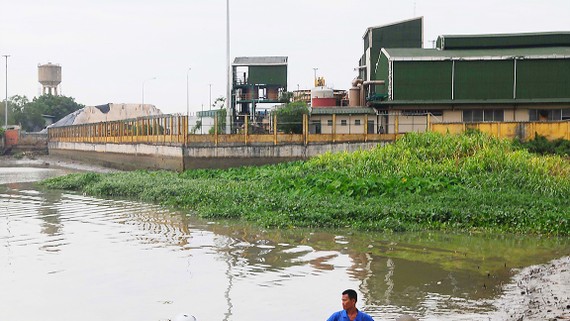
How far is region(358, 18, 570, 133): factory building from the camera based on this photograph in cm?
3928

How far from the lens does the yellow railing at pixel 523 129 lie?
3111 centimetres

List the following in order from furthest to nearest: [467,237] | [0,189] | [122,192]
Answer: [0,189] → [122,192] → [467,237]

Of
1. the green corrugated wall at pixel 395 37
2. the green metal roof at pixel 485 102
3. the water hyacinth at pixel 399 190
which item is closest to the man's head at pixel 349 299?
the water hyacinth at pixel 399 190

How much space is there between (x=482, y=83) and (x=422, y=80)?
3.24 m

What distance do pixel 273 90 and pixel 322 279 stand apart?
5336 cm

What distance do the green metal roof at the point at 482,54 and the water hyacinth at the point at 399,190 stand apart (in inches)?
430

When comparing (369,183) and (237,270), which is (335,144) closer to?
(369,183)

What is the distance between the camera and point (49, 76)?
12375 cm

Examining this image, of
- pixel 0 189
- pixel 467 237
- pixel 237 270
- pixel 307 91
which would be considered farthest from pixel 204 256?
pixel 307 91

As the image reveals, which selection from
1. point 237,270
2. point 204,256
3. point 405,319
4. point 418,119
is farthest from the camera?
point 418,119

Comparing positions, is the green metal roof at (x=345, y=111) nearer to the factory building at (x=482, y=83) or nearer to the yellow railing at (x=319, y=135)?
the factory building at (x=482, y=83)

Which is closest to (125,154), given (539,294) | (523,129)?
(523,129)

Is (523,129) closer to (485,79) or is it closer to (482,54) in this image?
(485,79)

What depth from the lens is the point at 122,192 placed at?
2992 centimetres
